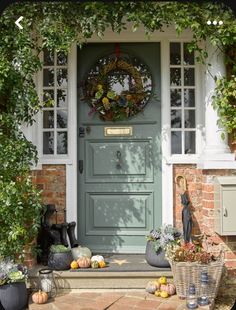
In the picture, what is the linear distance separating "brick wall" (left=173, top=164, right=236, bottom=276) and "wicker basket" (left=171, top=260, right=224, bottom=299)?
0.41 meters

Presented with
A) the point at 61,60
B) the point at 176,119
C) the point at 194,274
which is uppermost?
the point at 61,60

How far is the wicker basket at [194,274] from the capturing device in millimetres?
3691

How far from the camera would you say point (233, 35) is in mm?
3938

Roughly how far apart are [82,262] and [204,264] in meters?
1.08

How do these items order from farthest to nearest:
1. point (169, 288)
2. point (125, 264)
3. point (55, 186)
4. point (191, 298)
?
point (55, 186) → point (125, 264) → point (169, 288) → point (191, 298)

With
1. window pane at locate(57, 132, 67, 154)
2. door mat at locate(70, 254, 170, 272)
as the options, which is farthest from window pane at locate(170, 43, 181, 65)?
door mat at locate(70, 254, 170, 272)

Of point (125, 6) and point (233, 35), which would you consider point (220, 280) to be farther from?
point (125, 6)

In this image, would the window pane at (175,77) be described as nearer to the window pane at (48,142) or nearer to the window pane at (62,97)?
the window pane at (62,97)

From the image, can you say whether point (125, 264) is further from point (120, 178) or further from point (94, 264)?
point (120, 178)

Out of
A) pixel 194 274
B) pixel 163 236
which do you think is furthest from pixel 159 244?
pixel 194 274

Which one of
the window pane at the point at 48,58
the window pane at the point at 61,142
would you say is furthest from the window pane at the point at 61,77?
the window pane at the point at 61,142

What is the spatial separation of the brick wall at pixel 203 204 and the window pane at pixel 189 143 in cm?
16

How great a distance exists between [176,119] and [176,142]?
23 cm

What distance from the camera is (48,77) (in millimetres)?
4609
